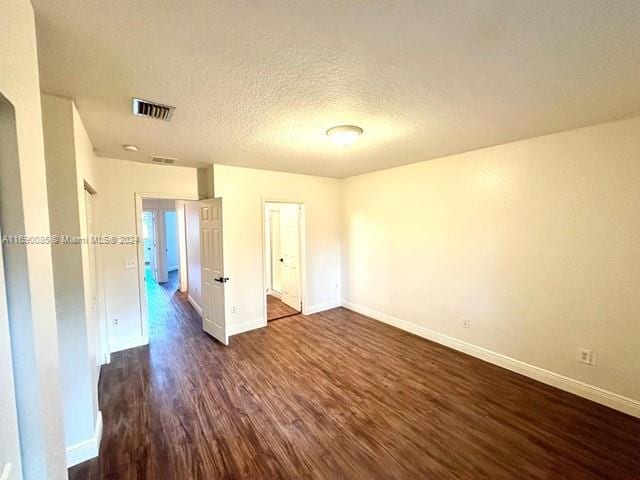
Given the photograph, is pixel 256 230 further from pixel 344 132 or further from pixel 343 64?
pixel 343 64

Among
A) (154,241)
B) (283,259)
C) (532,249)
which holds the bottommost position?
(283,259)

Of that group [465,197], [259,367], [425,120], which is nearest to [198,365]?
[259,367]

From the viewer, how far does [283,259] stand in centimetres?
578

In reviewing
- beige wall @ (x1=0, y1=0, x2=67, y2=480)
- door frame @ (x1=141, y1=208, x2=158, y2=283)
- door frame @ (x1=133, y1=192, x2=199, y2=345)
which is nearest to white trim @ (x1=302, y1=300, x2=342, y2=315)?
door frame @ (x1=133, y1=192, x2=199, y2=345)

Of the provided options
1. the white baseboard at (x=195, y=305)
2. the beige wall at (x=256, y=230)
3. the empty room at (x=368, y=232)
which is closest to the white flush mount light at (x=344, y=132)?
the empty room at (x=368, y=232)

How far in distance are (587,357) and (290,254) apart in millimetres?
4328

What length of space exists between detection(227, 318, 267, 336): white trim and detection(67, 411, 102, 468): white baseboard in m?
2.01

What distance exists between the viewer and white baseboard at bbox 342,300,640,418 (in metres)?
2.37

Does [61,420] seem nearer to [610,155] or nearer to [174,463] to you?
[174,463]

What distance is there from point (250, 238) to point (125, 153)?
74.2 inches

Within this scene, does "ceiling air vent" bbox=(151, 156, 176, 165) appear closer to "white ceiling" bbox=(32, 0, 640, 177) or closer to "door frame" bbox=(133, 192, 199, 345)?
"door frame" bbox=(133, 192, 199, 345)

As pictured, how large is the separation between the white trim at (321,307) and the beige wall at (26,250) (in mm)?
3933

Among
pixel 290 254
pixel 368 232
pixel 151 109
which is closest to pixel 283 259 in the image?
pixel 290 254

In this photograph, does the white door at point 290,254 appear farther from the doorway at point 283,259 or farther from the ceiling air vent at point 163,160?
the ceiling air vent at point 163,160
